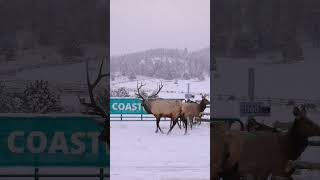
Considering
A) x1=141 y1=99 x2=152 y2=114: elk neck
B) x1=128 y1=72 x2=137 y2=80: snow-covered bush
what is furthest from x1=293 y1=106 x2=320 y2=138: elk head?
x1=128 y1=72 x2=137 y2=80: snow-covered bush

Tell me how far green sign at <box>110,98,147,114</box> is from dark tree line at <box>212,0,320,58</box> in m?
9.73

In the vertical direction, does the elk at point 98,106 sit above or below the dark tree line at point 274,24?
below

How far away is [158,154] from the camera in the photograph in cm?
→ 775

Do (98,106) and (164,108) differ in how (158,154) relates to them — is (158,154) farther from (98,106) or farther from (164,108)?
(164,108)

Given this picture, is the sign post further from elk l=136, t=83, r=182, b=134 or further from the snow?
elk l=136, t=83, r=182, b=134

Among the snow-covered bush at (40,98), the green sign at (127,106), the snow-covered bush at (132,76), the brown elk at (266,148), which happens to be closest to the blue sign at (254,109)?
the brown elk at (266,148)

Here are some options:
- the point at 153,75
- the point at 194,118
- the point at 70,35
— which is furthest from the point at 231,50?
the point at 153,75

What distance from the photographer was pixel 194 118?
11.9 m

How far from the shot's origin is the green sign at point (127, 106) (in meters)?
13.6

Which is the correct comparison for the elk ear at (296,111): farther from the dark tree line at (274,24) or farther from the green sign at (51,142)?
the green sign at (51,142)

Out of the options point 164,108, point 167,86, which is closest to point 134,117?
point 164,108

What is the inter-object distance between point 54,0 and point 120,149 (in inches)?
179

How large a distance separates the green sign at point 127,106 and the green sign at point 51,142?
947 centimetres

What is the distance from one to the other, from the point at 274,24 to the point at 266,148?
1.08 m
